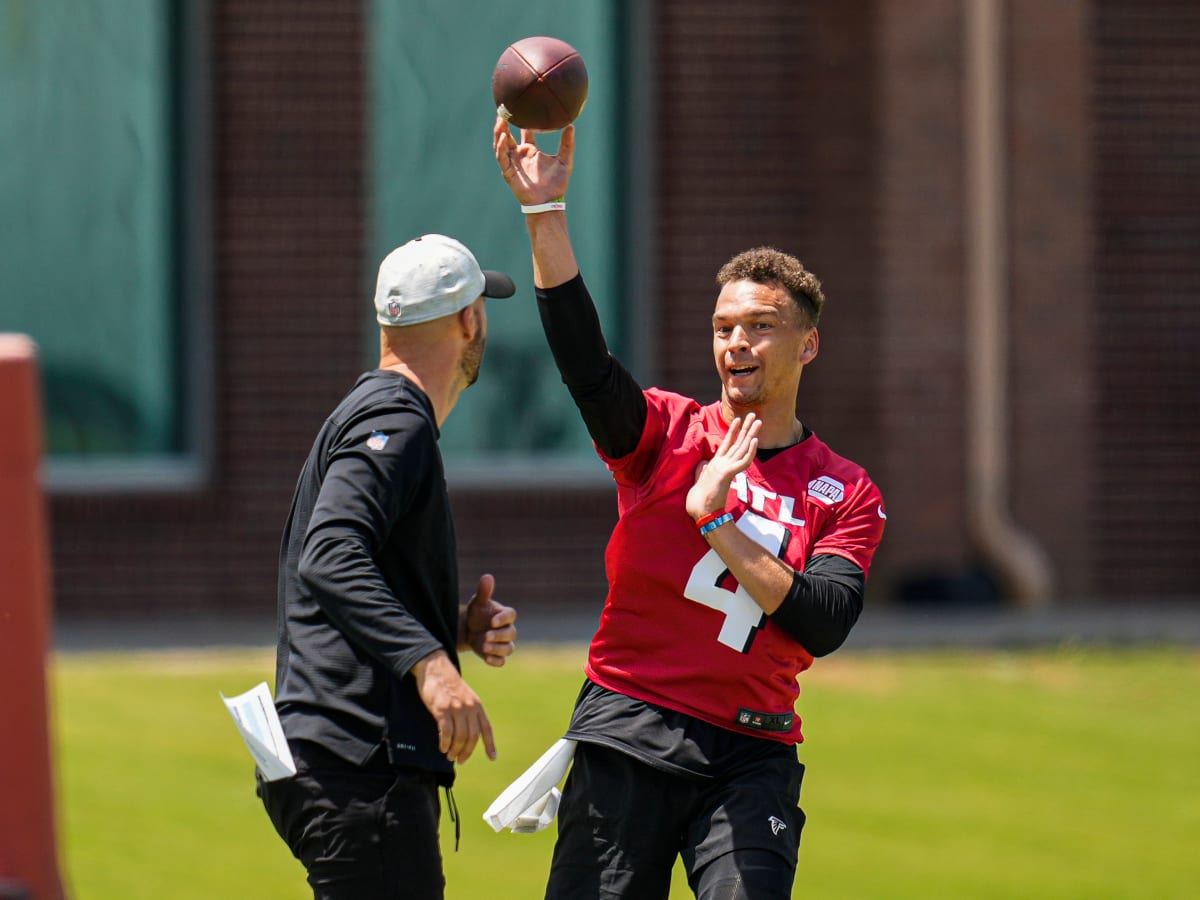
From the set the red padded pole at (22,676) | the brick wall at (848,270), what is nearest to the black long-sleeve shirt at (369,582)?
the red padded pole at (22,676)

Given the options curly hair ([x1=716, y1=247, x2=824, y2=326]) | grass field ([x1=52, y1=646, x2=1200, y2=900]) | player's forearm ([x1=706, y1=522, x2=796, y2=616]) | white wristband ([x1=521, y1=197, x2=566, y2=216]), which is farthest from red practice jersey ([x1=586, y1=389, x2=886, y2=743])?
grass field ([x1=52, y1=646, x2=1200, y2=900])

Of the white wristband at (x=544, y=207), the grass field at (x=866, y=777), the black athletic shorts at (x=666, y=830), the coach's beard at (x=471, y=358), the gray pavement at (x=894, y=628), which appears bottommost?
the gray pavement at (x=894, y=628)

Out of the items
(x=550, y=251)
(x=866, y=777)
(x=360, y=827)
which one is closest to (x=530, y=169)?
(x=550, y=251)

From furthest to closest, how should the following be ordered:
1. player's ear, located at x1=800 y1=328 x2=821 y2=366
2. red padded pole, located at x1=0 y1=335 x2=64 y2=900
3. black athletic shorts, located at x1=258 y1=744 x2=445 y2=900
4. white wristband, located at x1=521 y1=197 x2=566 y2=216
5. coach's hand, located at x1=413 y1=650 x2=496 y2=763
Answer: player's ear, located at x1=800 y1=328 x2=821 y2=366
white wristband, located at x1=521 y1=197 x2=566 y2=216
black athletic shorts, located at x1=258 y1=744 x2=445 y2=900
coach's hand, located at x1=413 y1=650 x2=496 y2=763
red padded pole, located at x1=0 y1=335 x2=64 y2=900

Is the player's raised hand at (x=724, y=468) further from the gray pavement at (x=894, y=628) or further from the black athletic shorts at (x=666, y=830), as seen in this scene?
the gray pavement at (x=894, y=628)

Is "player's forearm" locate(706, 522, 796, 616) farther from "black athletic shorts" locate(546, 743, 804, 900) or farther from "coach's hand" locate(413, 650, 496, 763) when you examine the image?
"coach's hand" locate(413, 650, 496, 763)

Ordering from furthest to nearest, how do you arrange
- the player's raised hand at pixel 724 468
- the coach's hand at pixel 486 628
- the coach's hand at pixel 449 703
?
the coach's hand at pixel 486 628 → the player's raised hand at pixel 724 468 → the coach's hand at pixel 449 703

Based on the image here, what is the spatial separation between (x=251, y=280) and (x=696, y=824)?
31.2 ft

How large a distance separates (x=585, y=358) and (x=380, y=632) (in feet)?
2.65

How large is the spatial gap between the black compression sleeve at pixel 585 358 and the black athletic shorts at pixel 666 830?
2.53 ft

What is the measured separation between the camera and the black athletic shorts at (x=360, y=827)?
4004 millimetres

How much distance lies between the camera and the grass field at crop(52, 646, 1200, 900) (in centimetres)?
714

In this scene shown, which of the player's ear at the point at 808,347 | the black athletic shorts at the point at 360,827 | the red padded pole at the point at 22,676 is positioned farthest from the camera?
the player's ear at the point at 808,347

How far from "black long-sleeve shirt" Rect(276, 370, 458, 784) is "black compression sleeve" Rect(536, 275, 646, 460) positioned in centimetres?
33
